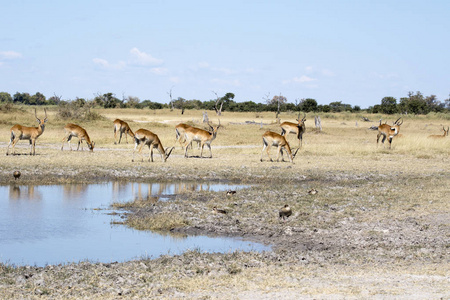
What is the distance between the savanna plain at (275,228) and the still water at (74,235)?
54 cm

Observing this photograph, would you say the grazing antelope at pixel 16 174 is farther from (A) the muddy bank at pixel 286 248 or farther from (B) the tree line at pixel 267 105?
(B) the tree line at pixel 267 105

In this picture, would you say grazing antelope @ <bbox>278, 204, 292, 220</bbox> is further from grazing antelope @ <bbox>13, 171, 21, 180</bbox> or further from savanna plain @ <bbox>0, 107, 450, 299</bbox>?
grazing antelope @ <bbox>13, 171, 21, 180</bbox>

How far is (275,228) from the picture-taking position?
1064 centimetres

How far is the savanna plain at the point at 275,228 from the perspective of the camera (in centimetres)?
666

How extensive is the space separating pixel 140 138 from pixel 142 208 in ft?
31.1

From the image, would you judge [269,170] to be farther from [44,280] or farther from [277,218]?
[44,280]

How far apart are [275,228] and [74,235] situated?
3649 millimetres

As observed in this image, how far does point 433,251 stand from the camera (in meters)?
8.83

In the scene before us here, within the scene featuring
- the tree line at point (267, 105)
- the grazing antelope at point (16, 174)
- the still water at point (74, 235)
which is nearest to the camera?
the still water at point (74, 235)

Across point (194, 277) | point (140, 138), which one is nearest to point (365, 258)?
point (194, 277)

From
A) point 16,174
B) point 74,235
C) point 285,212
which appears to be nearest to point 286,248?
point 285,212

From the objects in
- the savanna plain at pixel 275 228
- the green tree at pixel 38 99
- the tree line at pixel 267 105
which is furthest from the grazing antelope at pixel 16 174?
the green tree at pixel 38 99

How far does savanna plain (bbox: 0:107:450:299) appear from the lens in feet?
21.9

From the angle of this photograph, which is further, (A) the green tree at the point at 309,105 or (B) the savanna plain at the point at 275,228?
(A) the green tree at the point at 309,105
